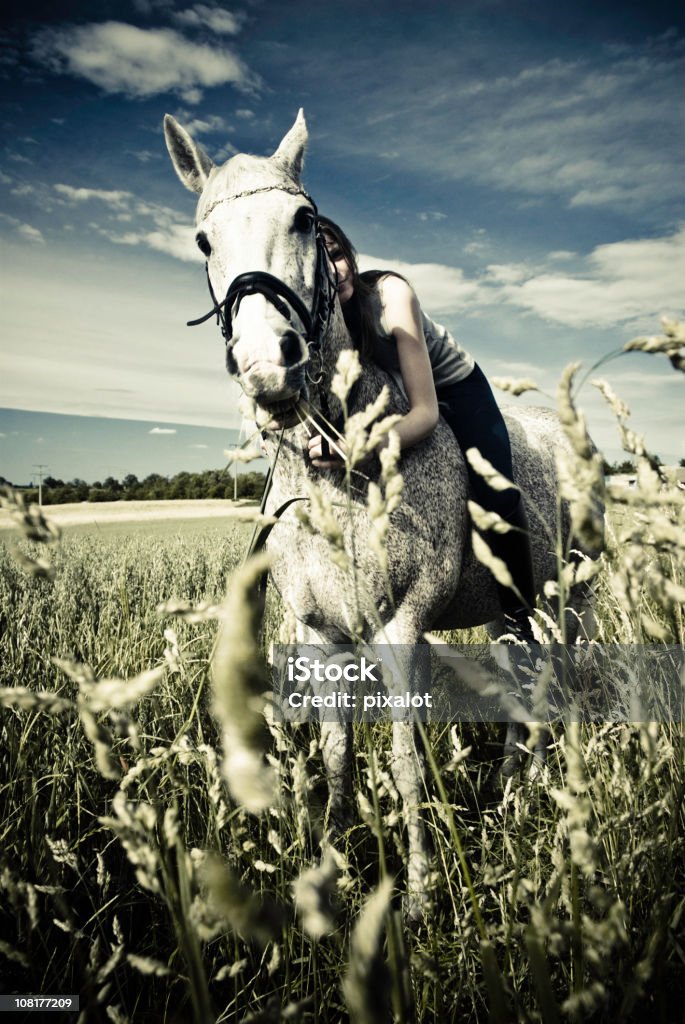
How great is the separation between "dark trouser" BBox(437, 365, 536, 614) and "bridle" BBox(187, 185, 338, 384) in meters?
0.97

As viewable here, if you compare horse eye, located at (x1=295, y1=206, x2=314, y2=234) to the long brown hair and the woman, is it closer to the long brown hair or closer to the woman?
the woman

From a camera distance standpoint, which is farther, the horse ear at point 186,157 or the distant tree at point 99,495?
the distant tree at point 99,495

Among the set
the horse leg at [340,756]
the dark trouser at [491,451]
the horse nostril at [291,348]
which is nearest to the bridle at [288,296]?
the horse nostril at [291,348]

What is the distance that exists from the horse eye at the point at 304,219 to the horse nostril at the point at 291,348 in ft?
2.18

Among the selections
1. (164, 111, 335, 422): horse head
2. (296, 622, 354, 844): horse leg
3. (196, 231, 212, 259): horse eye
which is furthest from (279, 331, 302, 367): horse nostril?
A: (296, 622, 354, 844): horse leg

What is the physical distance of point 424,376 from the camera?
2381mm

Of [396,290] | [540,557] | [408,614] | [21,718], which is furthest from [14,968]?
[540,557]

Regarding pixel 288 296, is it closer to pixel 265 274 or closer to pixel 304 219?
pixel 265 274

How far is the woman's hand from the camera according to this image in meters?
2.11

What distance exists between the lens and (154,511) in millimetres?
29547

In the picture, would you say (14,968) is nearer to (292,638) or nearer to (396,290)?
(292,638)

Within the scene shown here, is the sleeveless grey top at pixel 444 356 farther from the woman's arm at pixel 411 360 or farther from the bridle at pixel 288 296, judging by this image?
the bridle at pixel 288 296

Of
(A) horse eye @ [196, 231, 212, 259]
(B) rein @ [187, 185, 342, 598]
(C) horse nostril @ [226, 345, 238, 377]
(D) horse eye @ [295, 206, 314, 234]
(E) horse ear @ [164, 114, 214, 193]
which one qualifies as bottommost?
(C) horse nostril @ [226, 345, 238, 377]

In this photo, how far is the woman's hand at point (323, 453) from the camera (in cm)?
211
